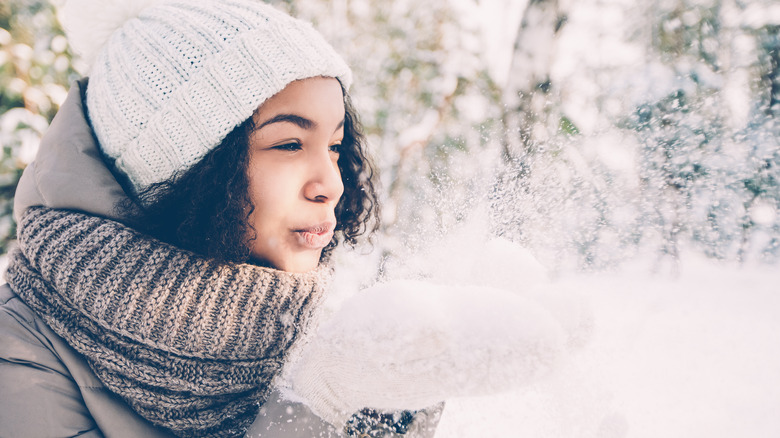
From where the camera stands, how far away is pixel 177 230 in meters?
0.94

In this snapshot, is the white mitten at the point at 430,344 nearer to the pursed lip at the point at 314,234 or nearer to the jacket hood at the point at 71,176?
the pursed lip at the point at 314,234

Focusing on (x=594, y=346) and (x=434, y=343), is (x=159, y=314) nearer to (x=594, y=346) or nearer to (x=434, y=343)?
(x=434, y=343)

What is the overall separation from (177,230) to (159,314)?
0.22 m

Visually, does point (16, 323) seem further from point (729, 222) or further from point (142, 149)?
point (729, 222)

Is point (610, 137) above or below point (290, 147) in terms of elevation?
above

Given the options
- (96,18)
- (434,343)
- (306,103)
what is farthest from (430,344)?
(96,18)

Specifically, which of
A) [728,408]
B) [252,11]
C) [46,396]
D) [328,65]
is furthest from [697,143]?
[46,396]

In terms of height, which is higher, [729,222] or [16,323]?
[729,222]

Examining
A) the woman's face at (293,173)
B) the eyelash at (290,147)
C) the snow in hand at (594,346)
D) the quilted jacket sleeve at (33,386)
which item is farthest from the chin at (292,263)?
the quilted jacket sleeve at (33,386)

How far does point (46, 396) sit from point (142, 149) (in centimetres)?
57

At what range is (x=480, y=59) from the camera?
3432mm

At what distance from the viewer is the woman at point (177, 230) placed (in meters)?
0.83

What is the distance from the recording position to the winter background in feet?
3.01

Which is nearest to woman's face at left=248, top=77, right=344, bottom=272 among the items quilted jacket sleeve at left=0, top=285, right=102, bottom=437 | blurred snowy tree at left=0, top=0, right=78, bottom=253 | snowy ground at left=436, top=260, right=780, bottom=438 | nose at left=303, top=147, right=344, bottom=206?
nose at left=303, top=147, right=344, bottom=206
